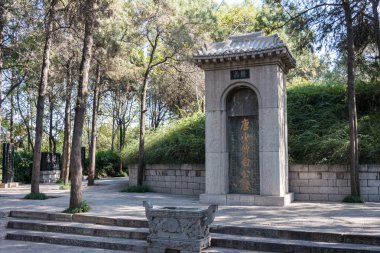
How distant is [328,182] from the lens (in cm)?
1144

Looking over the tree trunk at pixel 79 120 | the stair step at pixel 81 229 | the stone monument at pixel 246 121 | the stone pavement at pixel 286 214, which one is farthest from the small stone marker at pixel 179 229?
the stone monument at pixel 246 121

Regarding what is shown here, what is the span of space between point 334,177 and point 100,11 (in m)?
8.40

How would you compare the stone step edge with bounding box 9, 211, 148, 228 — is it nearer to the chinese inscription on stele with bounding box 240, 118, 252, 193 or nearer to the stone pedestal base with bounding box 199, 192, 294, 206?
the stone pedestal base with bounding box 199, 192, 294, 206

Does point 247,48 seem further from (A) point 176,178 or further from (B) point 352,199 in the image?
(A) point 176,178

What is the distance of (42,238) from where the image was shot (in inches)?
314

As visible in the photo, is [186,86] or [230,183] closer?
[230,183]

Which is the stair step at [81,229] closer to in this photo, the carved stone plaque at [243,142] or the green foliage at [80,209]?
the green foliage at [80,209]

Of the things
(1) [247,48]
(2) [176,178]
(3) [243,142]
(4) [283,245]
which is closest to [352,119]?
(3) [243,142]

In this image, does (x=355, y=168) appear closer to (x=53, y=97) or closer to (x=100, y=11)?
(x=100, y=11)

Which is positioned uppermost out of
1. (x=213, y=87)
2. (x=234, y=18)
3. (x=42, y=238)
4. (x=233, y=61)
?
(x=234, y=18)

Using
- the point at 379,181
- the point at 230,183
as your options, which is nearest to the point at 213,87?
the point at 230,183

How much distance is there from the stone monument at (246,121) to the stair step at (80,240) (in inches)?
162

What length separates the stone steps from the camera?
628cm

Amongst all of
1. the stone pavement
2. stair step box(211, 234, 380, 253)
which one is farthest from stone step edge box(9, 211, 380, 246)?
the stone pavement
